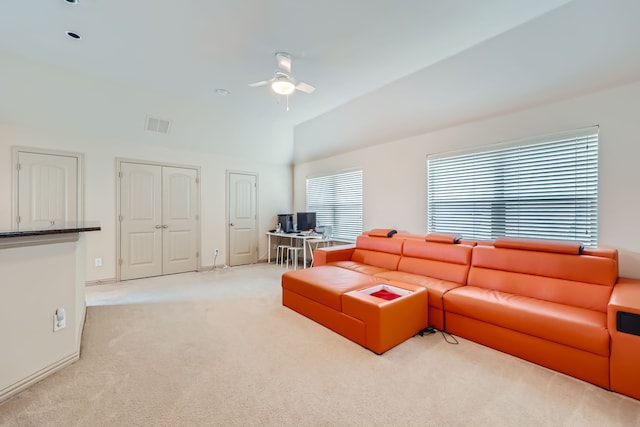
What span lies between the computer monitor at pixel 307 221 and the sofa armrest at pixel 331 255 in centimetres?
154

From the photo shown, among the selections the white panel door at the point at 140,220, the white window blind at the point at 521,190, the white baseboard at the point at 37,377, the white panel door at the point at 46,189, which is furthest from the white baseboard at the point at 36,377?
the white window blind at the point at 521,190

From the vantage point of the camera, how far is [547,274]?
103 inches

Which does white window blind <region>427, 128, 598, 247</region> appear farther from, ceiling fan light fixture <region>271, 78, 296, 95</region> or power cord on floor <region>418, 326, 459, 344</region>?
ceiling fan light fixture <region>271, 78, 296, 95</region>

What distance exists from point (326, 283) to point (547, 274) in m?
2.19

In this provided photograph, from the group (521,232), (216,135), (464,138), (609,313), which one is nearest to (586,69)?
(464,138)

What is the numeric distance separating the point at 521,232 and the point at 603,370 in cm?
166

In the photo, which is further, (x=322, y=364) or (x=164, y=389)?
(x=322, y=364)

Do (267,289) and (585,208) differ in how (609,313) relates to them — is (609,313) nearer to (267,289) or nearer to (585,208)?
(585,208)

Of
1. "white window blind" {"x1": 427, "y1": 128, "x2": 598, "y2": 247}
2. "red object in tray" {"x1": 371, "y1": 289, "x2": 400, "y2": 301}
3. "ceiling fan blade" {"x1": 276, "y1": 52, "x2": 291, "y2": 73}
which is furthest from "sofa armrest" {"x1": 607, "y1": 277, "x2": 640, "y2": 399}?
"ceiling fan blade" {"x1": 276, "y1": 52, "x2": 291, "y2": 73}

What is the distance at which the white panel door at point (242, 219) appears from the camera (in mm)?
5953

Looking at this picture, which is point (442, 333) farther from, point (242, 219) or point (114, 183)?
point (114, 183)

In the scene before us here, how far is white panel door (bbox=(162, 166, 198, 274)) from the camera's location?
5.14m

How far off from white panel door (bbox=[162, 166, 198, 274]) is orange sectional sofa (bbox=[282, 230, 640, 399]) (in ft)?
9.50

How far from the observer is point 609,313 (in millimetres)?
1913
